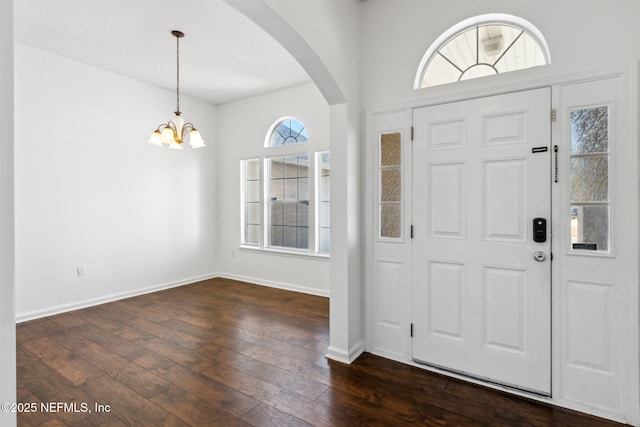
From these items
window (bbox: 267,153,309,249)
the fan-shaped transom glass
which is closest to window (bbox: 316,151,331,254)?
window (bbox: 267,153,309,249)

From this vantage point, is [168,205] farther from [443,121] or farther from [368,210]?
[443,121]

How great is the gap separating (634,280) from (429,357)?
1.43 meters

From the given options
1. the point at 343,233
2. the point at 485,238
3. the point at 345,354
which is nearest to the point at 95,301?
the point at 345,354

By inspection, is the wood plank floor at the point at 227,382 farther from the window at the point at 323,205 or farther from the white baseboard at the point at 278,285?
the window at the point at 323,205

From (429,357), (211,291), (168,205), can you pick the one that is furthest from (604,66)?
(168,205)

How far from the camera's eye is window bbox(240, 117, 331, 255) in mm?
4785

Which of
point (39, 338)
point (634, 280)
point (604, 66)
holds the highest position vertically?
point (604, 66)

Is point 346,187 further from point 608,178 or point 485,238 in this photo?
point 608,178

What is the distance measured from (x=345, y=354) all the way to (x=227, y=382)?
0.97 m

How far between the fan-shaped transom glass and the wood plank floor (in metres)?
2.80

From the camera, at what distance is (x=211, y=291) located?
4.89 metres

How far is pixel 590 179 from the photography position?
2.01 metres

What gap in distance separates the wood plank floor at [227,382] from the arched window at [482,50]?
7.74ft

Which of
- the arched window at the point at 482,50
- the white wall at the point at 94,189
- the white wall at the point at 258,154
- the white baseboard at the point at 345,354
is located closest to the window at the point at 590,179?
the arched window at the point at 482,50
